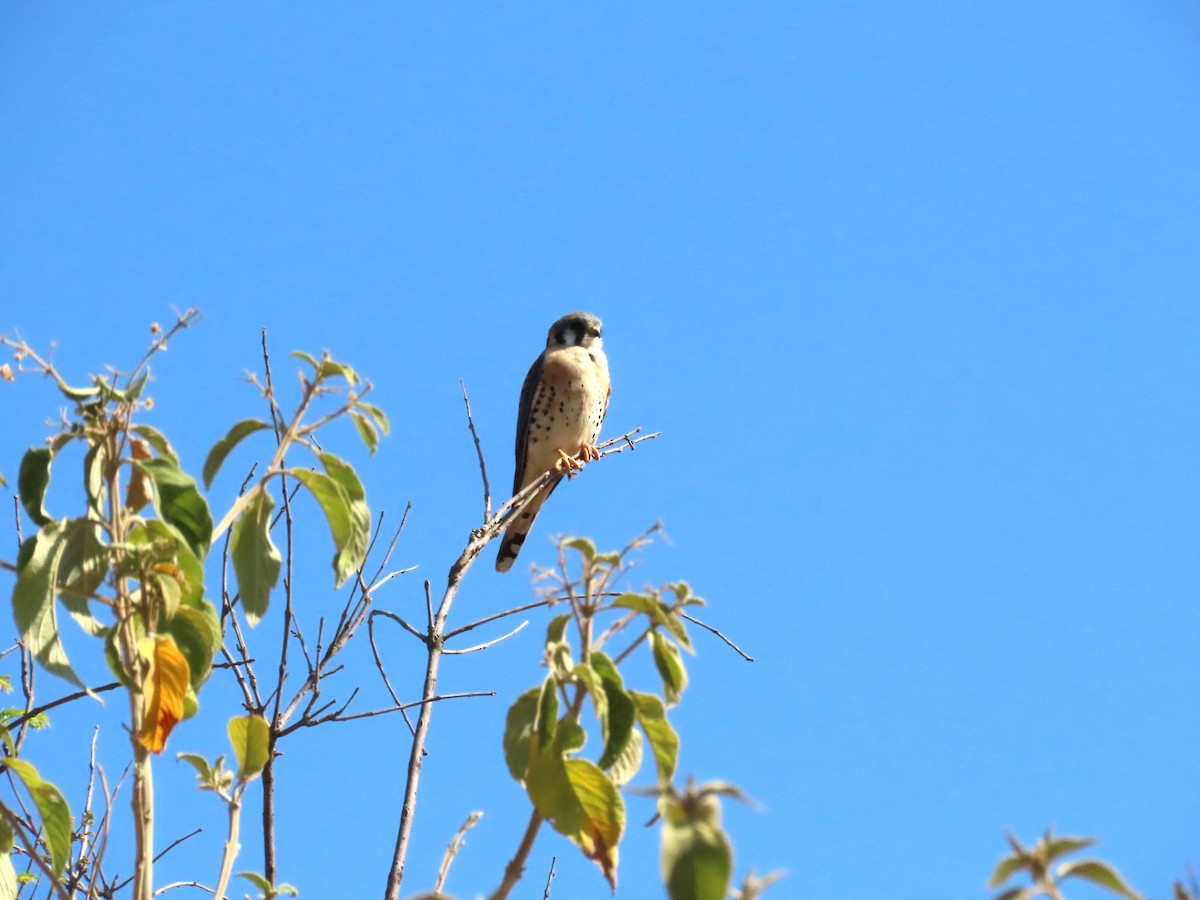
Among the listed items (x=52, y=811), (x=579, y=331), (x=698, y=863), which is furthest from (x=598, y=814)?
(x=579, y=331)

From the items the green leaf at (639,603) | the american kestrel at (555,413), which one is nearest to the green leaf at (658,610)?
the green leaf at (639,603)

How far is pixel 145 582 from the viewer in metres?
1.39

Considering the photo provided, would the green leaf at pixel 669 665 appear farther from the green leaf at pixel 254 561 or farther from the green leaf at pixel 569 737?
the green leaf at pixel 254 561

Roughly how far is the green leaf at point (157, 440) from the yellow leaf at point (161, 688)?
266mm

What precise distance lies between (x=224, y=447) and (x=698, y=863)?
0.97 metres

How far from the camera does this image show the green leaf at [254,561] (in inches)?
Answer: 64.4

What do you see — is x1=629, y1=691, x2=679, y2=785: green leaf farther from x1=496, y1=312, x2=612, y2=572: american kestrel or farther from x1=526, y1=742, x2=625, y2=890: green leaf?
x1=496, y1=312, x2=612, y2=572: american kestrel

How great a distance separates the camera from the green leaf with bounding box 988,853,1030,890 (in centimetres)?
87

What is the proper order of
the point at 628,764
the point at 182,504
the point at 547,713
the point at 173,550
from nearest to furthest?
the point at 547,713
the point at 628,764
the point at 173,550
the point at 182,504

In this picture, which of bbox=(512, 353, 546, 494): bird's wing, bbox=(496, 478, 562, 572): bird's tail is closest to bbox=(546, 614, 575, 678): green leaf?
bbox=(496, 478, 562, 572): bird's tail

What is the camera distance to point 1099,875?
0.88 meters

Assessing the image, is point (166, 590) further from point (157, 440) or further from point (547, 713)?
point (547, 713)

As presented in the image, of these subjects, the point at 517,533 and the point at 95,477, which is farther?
the point at 517,533

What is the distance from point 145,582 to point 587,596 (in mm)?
540
